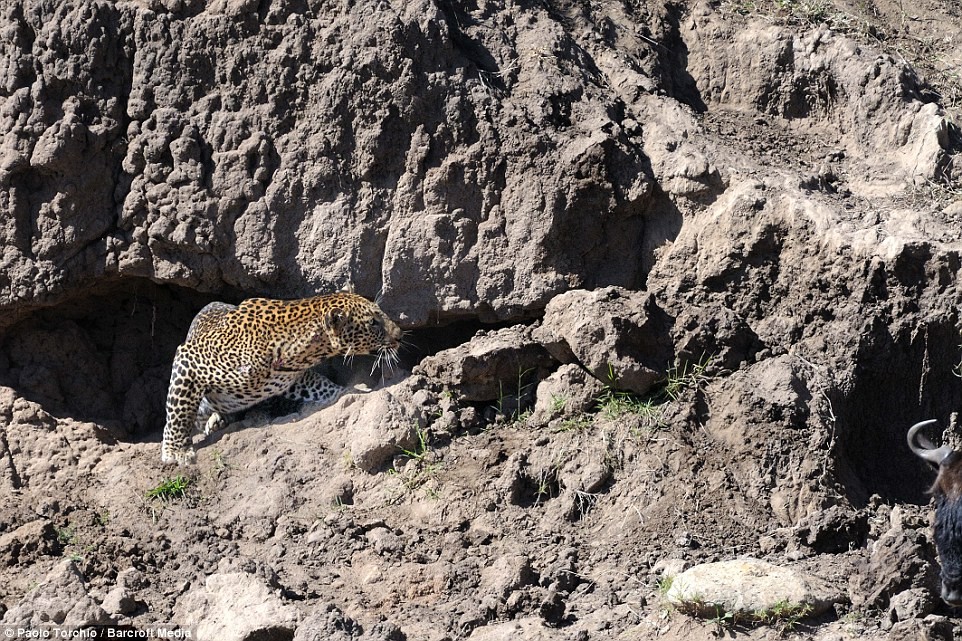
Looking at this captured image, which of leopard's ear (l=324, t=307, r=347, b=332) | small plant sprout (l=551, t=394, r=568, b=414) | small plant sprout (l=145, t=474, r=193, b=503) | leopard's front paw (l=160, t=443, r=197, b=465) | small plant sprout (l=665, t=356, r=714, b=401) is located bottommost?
small plant sprout (l=145, t=474, r=193, b=503)

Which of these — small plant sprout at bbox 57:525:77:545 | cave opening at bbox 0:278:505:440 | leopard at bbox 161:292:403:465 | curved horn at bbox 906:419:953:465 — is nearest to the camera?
curved horn at bbox 906:419:953:465

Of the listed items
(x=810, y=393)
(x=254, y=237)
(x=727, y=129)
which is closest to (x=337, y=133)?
(x=254, y=237)

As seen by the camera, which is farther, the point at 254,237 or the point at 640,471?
the point at 254,237

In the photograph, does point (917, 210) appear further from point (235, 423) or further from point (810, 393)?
point (235, 423)

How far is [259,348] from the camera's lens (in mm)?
9266

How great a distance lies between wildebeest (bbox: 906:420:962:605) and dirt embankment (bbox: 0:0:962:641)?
607mm

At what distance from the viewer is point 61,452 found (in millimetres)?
9055

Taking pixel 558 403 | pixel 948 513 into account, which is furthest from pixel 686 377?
pixel 948 513


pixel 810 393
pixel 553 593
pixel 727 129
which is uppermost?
pixel 727 129

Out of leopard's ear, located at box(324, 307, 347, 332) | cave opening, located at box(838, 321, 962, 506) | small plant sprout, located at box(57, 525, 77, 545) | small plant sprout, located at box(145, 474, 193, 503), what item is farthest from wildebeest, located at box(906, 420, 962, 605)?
small plant sprout, located at box(57, 525, 77, 545)

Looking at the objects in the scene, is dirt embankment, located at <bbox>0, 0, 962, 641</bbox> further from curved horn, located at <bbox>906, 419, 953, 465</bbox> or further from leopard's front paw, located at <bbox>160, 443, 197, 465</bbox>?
curved horn, located at <bbox>906, 419, 953, 465</bbox>

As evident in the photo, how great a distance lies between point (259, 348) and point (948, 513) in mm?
4753

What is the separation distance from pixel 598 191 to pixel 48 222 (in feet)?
12.6

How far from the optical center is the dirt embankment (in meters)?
8.00
